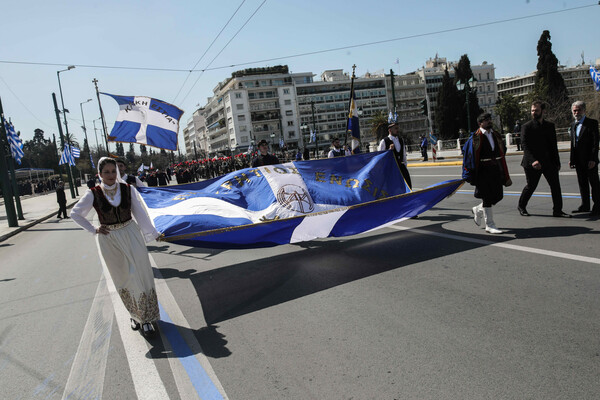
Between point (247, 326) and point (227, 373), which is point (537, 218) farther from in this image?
point (227, 373)

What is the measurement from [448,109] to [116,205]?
79.8m

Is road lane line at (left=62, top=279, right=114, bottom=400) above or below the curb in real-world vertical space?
below

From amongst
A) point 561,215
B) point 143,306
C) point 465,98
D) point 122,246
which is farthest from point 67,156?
point 465,98

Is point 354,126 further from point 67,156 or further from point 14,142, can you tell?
point 67,156

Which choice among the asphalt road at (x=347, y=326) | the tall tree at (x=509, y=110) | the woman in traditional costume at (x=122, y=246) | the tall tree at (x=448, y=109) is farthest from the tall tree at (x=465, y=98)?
the woman in traditional costume at (x=122, y=246)

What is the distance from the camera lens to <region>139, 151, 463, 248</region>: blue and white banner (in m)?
5.80

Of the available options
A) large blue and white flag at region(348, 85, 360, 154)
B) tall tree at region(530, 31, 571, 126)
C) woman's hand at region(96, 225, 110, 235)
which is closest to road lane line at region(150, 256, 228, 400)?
woman's hand at region(96, 225, 110, 235)

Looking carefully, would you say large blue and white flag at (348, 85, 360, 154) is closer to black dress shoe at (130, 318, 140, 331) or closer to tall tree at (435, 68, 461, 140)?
black dress shoe at (130, 318, 140, 331)

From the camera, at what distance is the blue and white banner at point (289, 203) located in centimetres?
580

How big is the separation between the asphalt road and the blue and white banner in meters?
0.54

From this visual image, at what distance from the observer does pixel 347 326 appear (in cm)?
407

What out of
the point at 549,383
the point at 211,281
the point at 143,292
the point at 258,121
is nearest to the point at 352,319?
the point at 549,383

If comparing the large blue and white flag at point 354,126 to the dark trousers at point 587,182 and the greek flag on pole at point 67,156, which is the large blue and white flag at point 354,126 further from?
the greek flag on pole at point 67,156

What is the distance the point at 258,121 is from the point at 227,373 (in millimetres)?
107074
